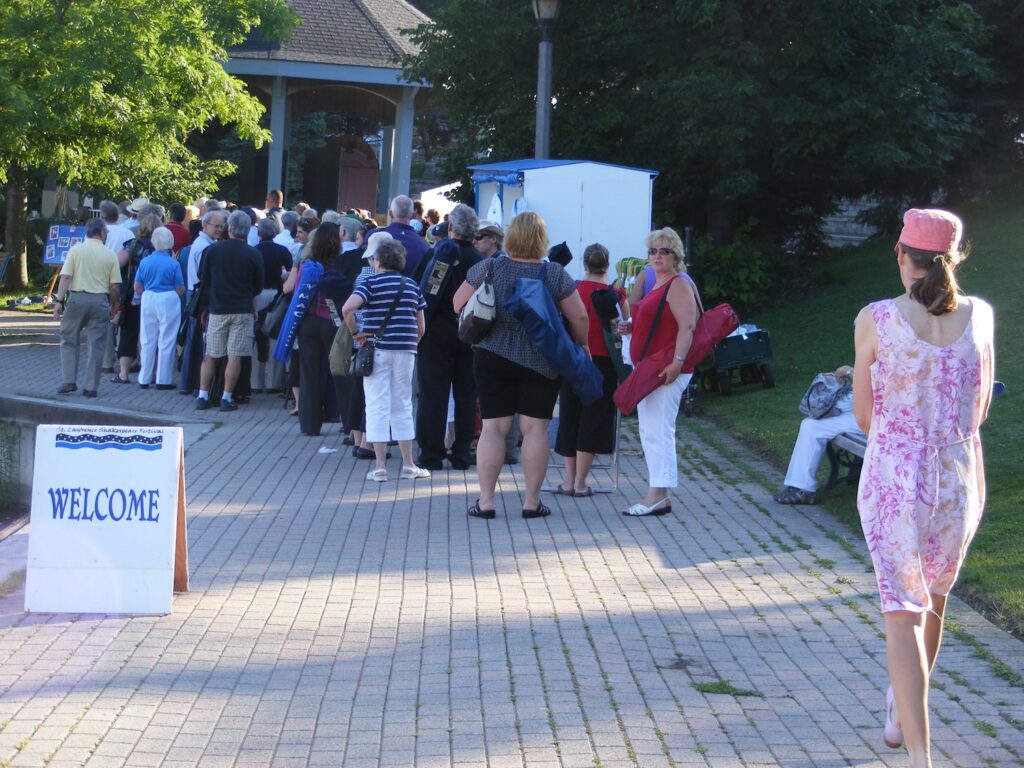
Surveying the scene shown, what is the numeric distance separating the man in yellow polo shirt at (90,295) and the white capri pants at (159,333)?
1.70 feet

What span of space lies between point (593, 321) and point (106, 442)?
13.6 feet

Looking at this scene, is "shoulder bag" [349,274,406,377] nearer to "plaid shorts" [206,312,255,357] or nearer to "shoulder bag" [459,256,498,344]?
"shoulder bag" [459,256,498,344]

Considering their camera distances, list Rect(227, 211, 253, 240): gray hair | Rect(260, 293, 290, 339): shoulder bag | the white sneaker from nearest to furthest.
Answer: the white sneaker → Rect(260, 293, 290, 339): shoulder bag → Rect(227, 211, 253, 240): gray hair

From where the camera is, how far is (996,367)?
46.1ft

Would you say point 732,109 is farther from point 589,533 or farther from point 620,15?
point 589,533

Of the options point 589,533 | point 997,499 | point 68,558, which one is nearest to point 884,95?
point 997,499

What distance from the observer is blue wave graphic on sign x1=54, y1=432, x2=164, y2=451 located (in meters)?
6.57

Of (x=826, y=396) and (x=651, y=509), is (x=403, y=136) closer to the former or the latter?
(x=826, y=396)

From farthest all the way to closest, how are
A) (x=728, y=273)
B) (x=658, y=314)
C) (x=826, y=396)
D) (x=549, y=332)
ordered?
(x=728, y=273), (x=826, y=396), (x=658, y=314), (x=549, y=332)

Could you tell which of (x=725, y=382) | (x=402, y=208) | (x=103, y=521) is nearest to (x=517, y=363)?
(x=103, y=521)

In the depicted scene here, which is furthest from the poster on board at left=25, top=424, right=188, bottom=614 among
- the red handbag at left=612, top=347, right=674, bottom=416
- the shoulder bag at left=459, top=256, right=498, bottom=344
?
the red handbag at left=612, top=347, right=674, bottom=416

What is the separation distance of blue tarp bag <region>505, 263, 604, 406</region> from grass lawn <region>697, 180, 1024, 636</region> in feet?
6.65

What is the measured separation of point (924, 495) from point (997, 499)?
202 inches

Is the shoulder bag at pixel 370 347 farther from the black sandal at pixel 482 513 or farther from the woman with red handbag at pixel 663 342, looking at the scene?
the woman with red handbag at pixel 663 342
